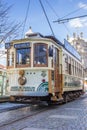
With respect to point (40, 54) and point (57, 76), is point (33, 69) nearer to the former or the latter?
point (40, 54)

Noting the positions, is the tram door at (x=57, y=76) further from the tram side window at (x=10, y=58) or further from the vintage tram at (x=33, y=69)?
the tram side window at (x=10, y=58)

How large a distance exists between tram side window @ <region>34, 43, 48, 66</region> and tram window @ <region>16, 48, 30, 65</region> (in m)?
0.42

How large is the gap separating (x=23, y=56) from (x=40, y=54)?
2.97 feet

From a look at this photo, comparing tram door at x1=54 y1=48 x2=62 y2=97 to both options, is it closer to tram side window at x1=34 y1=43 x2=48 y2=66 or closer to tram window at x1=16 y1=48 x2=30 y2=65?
tram side window at x1=34 y1=43 x2=48 y2=66

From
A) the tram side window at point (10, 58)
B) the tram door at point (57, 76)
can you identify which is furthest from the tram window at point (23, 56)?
the tram door at point (57, 76)

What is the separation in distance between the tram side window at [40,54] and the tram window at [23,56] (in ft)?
1.38

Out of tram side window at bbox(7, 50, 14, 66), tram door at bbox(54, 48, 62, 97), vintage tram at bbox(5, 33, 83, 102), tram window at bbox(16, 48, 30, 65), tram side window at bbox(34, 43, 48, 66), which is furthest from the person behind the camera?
tram door at bbox(54, 48, 62, 97)

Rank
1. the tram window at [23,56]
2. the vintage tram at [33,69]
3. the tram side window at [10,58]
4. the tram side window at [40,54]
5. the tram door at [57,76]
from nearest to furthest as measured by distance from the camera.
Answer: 1. the vintage tram at [33,69]
2. the tram side window at [40,54]
3. the tram window at [23,56]
4. the tram side window at [10,58]
5. the tram door at [57,76]

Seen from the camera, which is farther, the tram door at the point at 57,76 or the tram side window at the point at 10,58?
the tram door at the point at 57,76

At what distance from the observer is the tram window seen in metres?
16.2

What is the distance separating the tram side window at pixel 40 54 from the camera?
52.2 feet

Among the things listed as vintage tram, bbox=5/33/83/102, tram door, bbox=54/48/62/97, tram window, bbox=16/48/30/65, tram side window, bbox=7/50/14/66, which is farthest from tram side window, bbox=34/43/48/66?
tram side window, bbox=7/50/14/66

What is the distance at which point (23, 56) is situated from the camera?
643 inches

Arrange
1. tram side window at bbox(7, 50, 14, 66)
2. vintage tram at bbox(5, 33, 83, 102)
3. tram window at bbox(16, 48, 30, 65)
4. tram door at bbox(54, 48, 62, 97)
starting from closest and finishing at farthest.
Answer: vintage tram at bbox(5, 33, 83, 102) < tram window at bbox(16, 48, 30, 65) < tram side window at bbox(7, 50, 14, 66) < tram door at bbox(54, 48, 62, 97)
